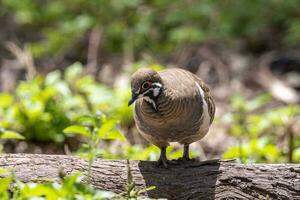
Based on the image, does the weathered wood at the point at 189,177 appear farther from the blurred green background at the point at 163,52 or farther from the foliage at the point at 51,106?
the blurred green background at the point at 163,52

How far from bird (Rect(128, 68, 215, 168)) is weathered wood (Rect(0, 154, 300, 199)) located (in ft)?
0.70

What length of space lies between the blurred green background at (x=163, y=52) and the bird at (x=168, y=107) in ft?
8.24

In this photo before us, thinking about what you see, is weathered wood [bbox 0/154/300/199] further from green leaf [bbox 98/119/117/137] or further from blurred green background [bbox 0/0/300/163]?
blurred green background [bbox 0/0/300/163]

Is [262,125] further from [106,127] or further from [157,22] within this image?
[106,127]

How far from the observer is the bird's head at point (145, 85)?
13.8 feet

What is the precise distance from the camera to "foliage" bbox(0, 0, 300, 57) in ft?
32.1

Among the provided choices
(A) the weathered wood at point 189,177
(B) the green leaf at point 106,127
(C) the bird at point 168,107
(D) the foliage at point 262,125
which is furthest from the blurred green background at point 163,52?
(B) the green leaf at point 106,127

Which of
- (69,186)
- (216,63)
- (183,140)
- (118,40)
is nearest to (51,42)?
(118,40)

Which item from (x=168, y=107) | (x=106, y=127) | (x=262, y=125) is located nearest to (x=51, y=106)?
(x=262, y=125)

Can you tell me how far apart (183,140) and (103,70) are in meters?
4.81

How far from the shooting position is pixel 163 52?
988 centimetres

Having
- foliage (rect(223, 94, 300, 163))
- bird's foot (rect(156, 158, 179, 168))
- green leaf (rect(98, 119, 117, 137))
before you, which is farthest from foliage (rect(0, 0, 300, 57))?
green leaf (rect(98, 119, 117, 137))

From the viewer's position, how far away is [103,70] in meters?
9.21

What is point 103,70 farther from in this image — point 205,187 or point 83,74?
point 205,187
